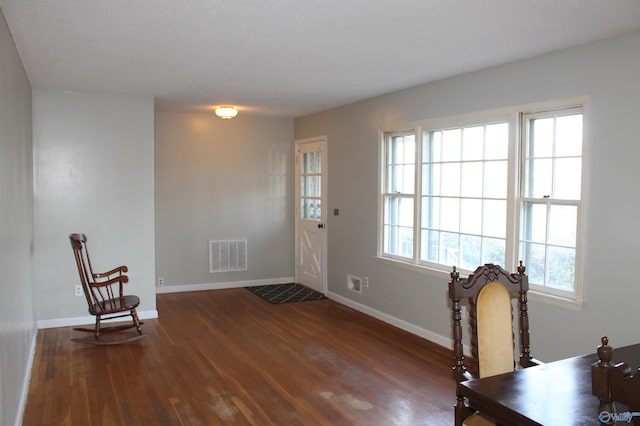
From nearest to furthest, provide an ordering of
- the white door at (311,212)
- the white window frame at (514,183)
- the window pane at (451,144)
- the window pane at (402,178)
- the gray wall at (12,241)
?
the gray wall at (12,241) → the white window frame at (514,183) → the window pane at (451,144) → the window pane at (402,178) → the white door at (311,212)

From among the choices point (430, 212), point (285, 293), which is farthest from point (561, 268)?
point (285, 293)

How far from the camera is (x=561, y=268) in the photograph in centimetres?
380

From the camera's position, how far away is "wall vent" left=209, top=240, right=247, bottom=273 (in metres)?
7.40

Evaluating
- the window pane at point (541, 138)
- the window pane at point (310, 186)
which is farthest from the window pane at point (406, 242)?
the window pane at point (310, 186)

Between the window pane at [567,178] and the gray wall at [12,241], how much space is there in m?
3.55

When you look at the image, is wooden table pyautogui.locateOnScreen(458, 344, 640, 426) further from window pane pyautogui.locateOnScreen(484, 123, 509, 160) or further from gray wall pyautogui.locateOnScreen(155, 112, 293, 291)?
gray wall pyautogui.locateOnScreen(155, 112, 293, 291)

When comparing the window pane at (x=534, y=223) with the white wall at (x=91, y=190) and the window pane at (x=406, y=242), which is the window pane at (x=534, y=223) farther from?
the white wall at (x=91, y=190)

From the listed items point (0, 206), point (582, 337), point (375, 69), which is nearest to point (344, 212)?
point (375, 69)

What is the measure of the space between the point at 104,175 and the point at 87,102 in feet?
2.56

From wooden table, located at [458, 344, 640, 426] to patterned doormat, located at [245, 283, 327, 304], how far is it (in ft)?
15.6

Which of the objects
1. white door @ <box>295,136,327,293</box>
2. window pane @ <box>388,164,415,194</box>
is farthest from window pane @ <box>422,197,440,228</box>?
white door @ <box>295,136,327,293</box>

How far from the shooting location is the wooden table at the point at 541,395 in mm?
1696

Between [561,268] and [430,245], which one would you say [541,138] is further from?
[430,245]

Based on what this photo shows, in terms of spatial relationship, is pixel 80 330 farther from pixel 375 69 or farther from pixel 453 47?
pixel 453 47
